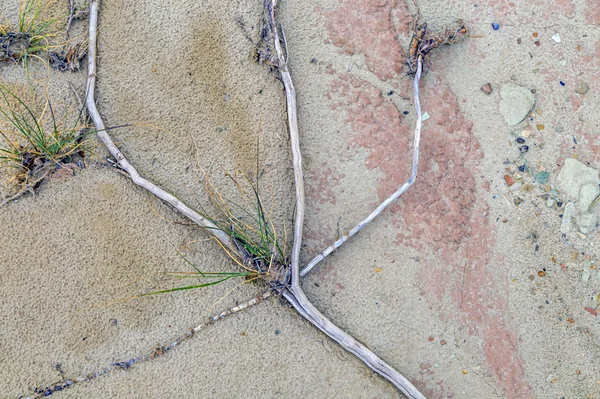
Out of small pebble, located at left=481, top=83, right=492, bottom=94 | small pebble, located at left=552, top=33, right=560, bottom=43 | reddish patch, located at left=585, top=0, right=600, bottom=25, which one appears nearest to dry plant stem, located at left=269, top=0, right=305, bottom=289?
small pebble, located at left=481, top=83, right=492, bottom=94

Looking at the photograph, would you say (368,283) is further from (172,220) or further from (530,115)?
(530,115)

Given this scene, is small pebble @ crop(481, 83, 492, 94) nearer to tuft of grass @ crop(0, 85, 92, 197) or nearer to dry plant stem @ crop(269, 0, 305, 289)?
dry plant stem @ crop(269, 0, 305, 289)

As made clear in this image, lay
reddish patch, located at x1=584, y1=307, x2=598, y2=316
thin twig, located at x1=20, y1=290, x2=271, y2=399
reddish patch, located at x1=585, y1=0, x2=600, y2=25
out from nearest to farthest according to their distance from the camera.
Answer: thin twig, located at x1=20, y1=290, x2=271, y2=399 → reddish patch, located at x1=584, y1=307, x2=598, y2=316 → reddish patch, located at x1=585, y1=0, x2=600, y2=25

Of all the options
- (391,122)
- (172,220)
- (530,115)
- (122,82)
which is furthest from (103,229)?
(530,115)

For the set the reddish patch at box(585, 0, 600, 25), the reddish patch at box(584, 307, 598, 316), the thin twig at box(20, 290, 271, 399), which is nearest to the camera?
the thin twig at box(20, 290, 271, 399)

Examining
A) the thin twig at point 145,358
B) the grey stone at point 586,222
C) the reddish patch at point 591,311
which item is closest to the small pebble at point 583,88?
the grey stone at point 586,222

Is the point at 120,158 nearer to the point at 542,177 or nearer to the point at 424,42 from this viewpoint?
the point at 424,42

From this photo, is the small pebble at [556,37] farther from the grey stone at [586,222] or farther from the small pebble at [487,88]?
the grey stone at [586,222]
